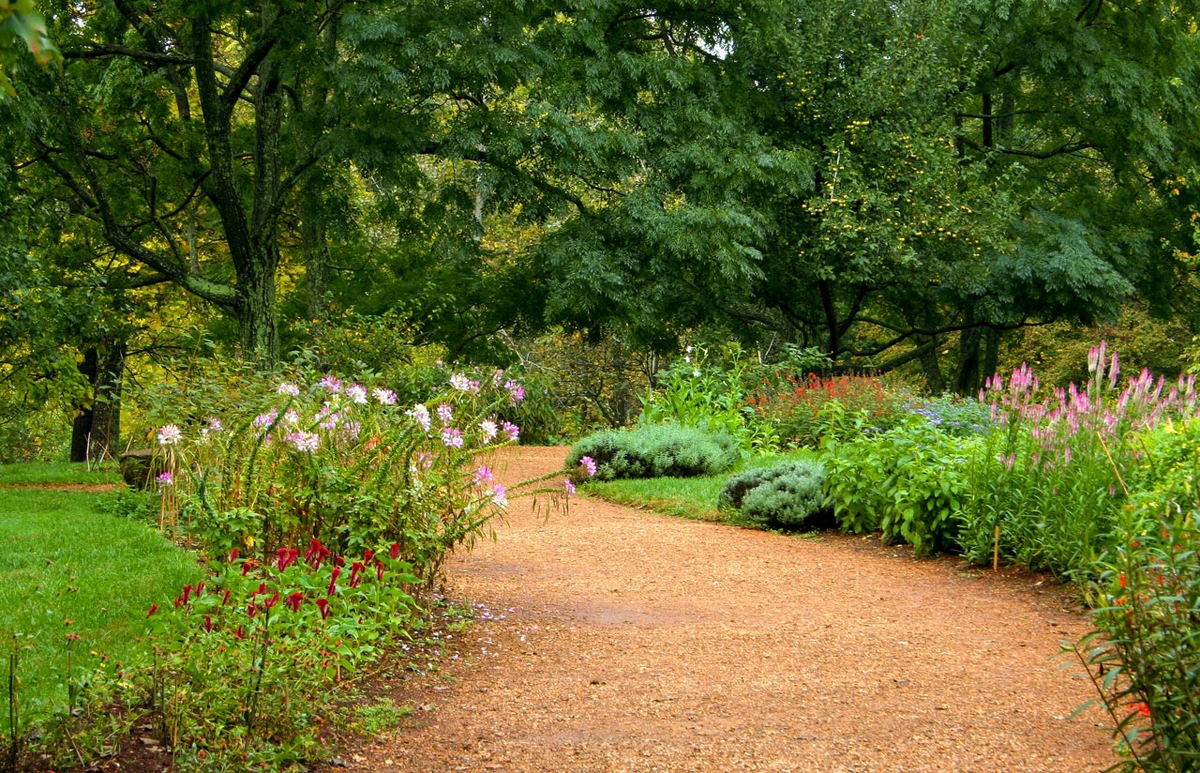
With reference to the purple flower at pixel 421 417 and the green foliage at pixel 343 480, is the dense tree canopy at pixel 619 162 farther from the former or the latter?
the purple flower at pixel 421 417

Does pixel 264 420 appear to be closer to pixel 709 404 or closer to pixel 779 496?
pixel 779 496

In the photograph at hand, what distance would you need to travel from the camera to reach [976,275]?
1662 cm

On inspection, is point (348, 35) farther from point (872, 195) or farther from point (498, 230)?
point (498, 230)

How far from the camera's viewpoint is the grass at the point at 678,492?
30.9ft

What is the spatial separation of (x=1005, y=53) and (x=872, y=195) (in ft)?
15.7

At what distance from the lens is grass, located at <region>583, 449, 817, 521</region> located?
9406 millimetres

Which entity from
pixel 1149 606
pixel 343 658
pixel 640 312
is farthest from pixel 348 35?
pixel 1149 606

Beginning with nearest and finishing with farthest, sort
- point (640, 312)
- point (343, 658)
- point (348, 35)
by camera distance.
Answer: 1. point (343, 658)
2. point (348, 35)
3. point (640, 312)

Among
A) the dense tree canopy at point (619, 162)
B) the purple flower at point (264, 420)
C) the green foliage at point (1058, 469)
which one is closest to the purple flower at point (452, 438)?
the purple flower at point (264, 420)

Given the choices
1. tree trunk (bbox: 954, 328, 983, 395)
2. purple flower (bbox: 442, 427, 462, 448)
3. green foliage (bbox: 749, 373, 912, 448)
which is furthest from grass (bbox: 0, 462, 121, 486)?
tree trunk (bbox: 954, 328, 983, 395)

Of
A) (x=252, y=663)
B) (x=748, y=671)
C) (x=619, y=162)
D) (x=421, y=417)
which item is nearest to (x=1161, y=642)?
(x=748, y=671)

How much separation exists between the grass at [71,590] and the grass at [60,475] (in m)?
3.12

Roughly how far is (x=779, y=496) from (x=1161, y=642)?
18.1 ft

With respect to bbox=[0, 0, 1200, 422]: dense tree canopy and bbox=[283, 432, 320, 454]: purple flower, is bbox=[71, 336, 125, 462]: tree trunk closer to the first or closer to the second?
bbox=[0, 0, 1200, 422]: dense tree canopy
